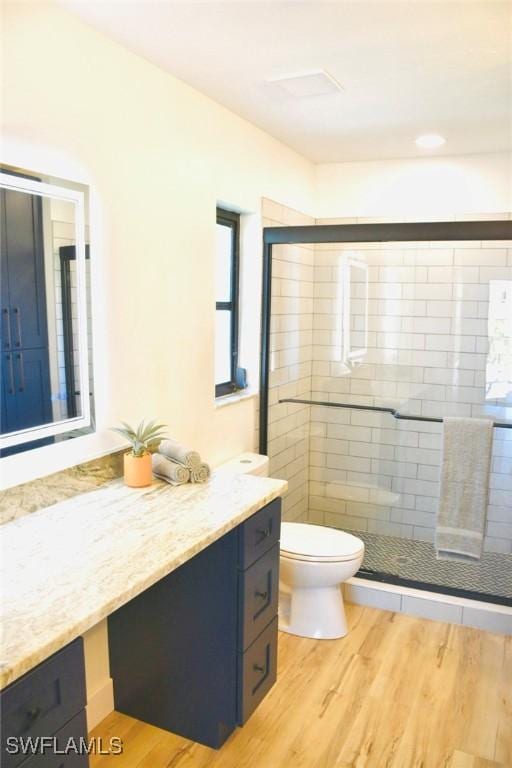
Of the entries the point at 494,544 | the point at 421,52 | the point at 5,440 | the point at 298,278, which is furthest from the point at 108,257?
the point at 494,544

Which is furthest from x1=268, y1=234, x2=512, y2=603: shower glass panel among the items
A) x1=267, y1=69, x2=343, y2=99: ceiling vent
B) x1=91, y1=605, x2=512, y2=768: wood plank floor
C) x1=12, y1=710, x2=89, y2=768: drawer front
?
x1=12, y1=710, x2=89, y2=768: drawer front

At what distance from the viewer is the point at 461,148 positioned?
11.0ft

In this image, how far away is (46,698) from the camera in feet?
3.84

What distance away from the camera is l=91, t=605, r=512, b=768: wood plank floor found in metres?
1.98

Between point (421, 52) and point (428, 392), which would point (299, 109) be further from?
point (428, 392)

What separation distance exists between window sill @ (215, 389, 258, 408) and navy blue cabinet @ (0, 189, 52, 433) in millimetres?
1130

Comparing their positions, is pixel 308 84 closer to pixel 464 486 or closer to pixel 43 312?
pixel 43 312

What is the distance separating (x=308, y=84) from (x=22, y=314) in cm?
146

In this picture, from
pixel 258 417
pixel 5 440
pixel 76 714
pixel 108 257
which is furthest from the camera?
pixel 258 417

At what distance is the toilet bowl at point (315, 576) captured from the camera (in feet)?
8.48

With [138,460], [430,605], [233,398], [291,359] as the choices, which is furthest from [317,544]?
[291,359]

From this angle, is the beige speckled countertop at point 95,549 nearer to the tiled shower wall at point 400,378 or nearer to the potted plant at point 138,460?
the potted plant at point 138,460

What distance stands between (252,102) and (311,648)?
241 cm

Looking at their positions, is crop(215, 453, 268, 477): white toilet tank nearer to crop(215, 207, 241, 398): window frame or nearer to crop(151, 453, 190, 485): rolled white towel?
crop(215, 207, 241, 398): window frame
